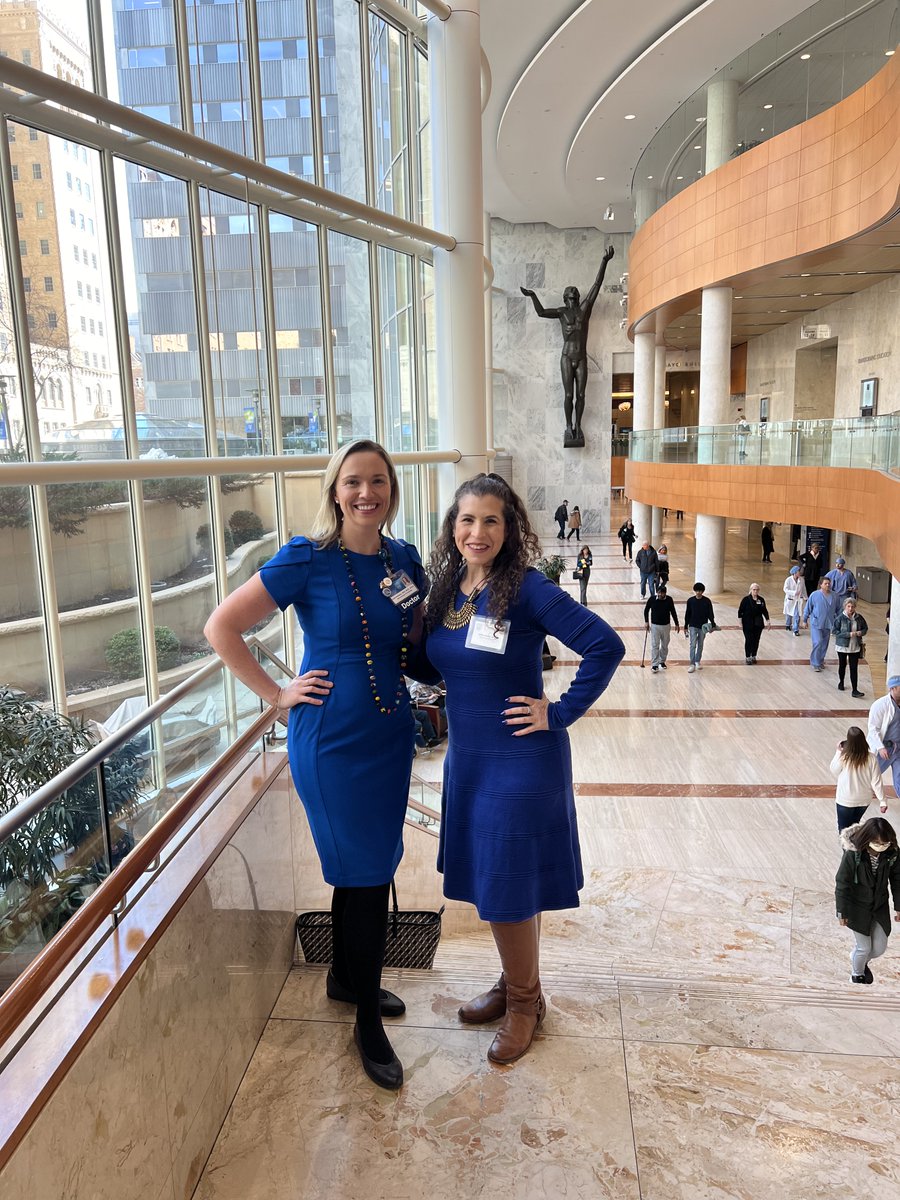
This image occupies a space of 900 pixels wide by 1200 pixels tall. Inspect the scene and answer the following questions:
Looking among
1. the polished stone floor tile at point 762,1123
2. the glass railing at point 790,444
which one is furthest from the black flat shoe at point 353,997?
the glass railing at point 790,444

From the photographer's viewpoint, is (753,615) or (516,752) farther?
(753,615)

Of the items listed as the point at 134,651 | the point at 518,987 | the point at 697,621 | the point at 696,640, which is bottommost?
the point at 696,640

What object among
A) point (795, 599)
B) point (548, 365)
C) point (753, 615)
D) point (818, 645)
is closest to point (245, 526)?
point (753, 615)

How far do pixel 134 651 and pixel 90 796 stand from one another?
507 centimetres

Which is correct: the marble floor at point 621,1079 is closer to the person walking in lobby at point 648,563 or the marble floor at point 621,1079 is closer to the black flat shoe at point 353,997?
the black flat shoe at point 353,997

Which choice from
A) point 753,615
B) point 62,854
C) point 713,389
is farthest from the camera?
point 713,389

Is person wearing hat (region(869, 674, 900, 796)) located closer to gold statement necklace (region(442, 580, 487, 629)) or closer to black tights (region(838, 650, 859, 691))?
black tights (region(838, 650, 859, 691))

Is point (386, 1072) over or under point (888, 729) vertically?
over

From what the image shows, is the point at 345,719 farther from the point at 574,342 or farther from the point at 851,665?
the point at 574,342

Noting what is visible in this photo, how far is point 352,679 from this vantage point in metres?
2.61

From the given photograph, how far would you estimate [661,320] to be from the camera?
2628 centimetres

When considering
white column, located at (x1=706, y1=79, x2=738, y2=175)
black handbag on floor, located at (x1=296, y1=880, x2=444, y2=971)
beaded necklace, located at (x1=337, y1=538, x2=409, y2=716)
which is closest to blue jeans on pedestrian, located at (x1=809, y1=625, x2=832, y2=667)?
white column, located at (x1=706, y1=79, x2=738, y2=175)

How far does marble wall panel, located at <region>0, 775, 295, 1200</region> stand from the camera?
5.83 ft

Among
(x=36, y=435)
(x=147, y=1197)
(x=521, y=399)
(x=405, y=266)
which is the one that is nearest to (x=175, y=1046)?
(x=147, y=1197)
